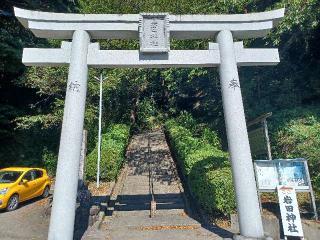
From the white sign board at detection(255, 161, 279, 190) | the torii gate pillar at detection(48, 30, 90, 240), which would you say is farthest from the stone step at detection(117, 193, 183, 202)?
the torii gate pillar at detection(48, 30, 90, 240)

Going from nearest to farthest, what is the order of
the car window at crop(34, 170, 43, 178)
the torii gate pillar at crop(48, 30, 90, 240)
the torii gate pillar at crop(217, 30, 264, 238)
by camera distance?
the torii gate pillar at crop(48, 30, 90, 240), the torii gate pillar at crop(217, 30, 264, 238), the car window at crop(34, 170, 43, 178)

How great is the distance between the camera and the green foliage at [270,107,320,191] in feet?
33.4

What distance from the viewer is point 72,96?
7.41m

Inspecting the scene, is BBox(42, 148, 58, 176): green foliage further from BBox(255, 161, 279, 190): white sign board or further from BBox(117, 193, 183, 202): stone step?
BBox(255, 161, 279, 190): white sign board

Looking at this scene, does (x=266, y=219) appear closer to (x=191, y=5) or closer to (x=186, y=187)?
(x=186, y=187)

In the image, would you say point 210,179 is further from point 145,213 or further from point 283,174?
point 145,213

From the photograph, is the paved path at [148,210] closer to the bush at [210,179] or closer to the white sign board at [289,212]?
the bush at [210,179]

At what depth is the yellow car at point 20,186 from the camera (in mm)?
11758

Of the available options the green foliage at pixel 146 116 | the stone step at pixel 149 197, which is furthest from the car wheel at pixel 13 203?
the green foliage at pixel 146 116

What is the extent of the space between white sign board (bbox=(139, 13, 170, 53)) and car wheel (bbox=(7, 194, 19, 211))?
8.46 m

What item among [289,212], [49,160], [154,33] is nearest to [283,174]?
[289,212]

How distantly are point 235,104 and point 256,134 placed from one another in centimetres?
376

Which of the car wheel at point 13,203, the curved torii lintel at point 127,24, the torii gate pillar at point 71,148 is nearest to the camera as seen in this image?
the torii gate pillar at point 71,148

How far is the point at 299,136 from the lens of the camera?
37.0 ft
